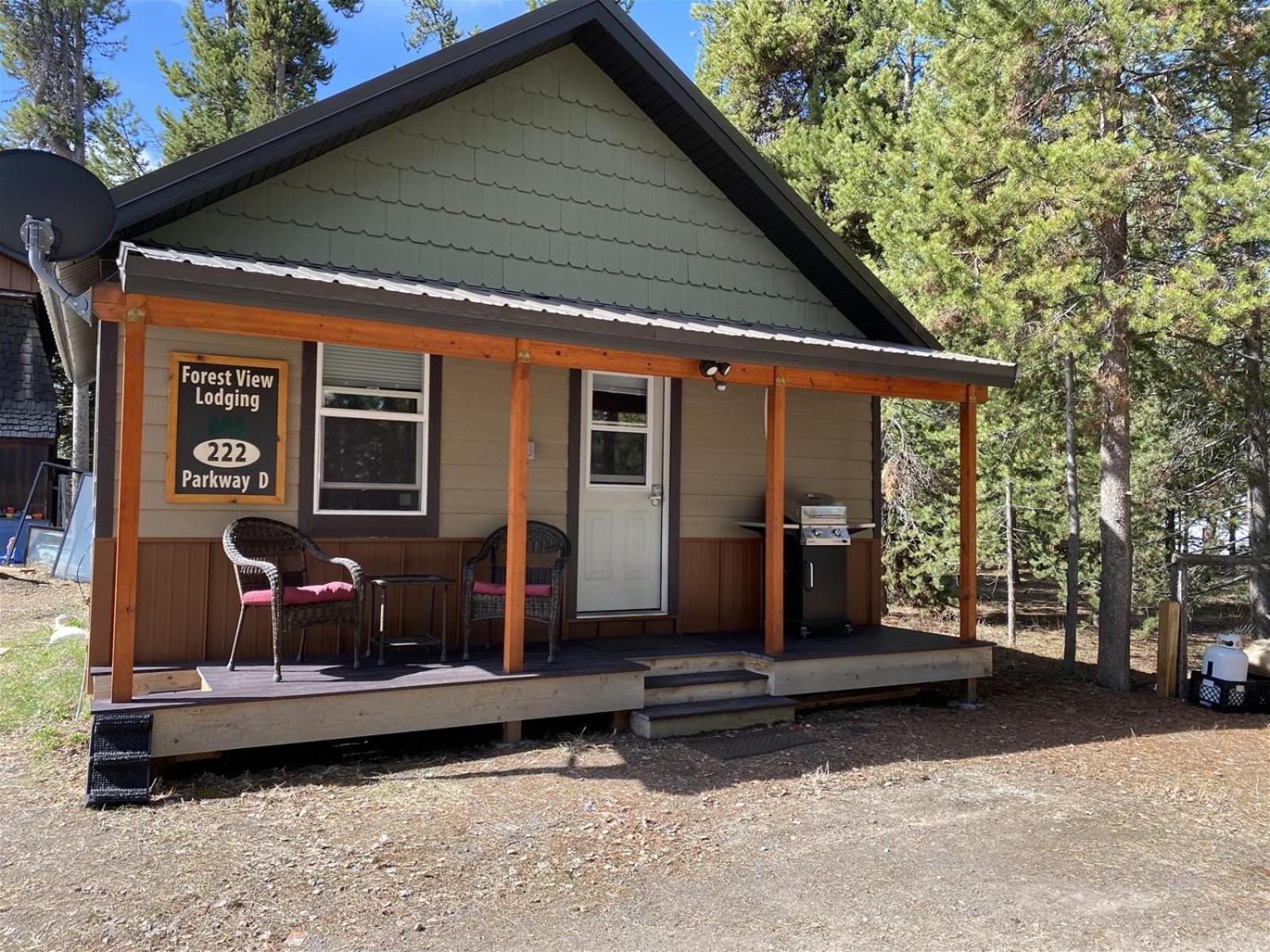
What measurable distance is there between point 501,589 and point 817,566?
9.00 feet

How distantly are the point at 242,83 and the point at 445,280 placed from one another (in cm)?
1833

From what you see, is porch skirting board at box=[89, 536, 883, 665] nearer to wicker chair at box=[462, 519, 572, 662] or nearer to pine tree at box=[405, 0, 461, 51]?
wicker chair at box=[462, 519, 572, 662]

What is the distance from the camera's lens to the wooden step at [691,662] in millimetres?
6488

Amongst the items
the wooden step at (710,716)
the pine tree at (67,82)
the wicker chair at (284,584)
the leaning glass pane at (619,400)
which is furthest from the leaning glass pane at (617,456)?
the pine tree at (67,82)

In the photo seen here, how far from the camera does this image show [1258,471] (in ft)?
31.3

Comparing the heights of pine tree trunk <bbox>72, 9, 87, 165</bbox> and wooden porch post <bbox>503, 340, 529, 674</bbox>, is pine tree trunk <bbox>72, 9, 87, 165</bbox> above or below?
above

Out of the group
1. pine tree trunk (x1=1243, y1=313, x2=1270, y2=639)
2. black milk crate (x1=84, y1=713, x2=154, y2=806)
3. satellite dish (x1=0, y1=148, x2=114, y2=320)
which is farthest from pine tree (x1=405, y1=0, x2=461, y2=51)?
black milk crate (x1=84, y1=713, x2=154, y2=806)

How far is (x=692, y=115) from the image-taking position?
7480 mm

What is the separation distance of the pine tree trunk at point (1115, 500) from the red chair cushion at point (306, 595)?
6708mm

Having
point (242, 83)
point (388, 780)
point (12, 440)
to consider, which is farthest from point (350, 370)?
point (242, 83)

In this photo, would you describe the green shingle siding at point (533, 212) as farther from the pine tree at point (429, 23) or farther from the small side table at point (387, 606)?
the pine tree at point (429, 23)

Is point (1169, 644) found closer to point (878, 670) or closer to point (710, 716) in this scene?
point (878, 670)

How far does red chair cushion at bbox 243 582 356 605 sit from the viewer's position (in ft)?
17.8

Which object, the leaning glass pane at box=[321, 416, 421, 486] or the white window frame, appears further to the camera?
the white window frame
